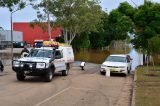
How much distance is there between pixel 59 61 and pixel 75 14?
2670 cm

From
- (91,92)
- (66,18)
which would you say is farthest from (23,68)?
(66,18)

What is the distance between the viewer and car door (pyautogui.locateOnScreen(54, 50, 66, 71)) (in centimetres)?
2708

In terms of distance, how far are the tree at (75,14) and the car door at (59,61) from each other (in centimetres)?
2239

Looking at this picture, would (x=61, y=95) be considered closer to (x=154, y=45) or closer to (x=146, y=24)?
(x=154, y=45)

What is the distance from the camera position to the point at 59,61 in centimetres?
2784

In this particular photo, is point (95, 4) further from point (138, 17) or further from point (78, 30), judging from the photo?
point (138, 17)

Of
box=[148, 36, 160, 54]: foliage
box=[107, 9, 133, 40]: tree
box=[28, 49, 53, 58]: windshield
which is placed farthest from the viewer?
box=[107, 9, 133, 40]: tree

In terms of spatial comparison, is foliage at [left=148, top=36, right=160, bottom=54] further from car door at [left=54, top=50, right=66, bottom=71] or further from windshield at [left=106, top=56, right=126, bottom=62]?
car door at [left=54, top=50, right=66, bottom=71]

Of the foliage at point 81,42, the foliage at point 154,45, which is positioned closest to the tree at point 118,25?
the foliage at point 81,42

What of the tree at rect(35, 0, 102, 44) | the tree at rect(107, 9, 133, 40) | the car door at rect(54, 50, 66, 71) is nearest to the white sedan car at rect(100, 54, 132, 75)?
the car door at rect(54, 50, 66, 71)

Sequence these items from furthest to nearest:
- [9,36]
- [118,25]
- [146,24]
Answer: [9,36]
[118,25]
[146,24]

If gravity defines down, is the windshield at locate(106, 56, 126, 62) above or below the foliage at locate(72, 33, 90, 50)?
below

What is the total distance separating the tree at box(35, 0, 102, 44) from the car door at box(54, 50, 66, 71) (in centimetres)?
2239

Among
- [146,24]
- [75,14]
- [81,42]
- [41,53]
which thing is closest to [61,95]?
[41,53]
